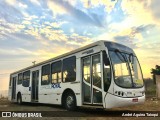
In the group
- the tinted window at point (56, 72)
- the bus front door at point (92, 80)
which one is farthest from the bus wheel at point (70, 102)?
the tinted window at point (56, 72)

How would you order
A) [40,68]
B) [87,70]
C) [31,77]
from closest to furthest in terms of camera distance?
1. [87,70]
2. [40,68]
3. [31,77]

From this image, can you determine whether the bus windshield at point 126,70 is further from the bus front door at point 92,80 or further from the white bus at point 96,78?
the bus front door at point 92,80

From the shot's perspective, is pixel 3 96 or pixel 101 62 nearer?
pixel 101 62

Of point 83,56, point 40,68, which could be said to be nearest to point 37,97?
point 40,68

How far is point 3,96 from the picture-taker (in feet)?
158

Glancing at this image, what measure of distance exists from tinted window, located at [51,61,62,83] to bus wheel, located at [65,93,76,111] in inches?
50.7

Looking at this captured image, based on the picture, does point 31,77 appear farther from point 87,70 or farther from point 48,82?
point 87,70

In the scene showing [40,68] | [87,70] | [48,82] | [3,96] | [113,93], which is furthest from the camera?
[3,96]

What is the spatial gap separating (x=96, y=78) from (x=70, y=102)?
2.64 m

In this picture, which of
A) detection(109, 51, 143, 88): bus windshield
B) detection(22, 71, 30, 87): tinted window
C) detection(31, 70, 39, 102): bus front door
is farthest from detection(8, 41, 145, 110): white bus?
detection(22, 71, 30, 87): tinted window

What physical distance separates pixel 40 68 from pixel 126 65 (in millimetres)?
7949


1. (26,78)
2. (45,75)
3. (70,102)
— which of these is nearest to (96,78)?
(70,102)

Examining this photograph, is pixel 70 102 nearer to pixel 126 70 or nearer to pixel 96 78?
pixel 96 78

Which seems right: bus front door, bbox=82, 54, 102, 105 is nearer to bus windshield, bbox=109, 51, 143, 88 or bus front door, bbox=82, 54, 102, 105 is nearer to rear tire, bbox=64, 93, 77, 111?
bus windshield, bbox=109, 51, 143, 88
